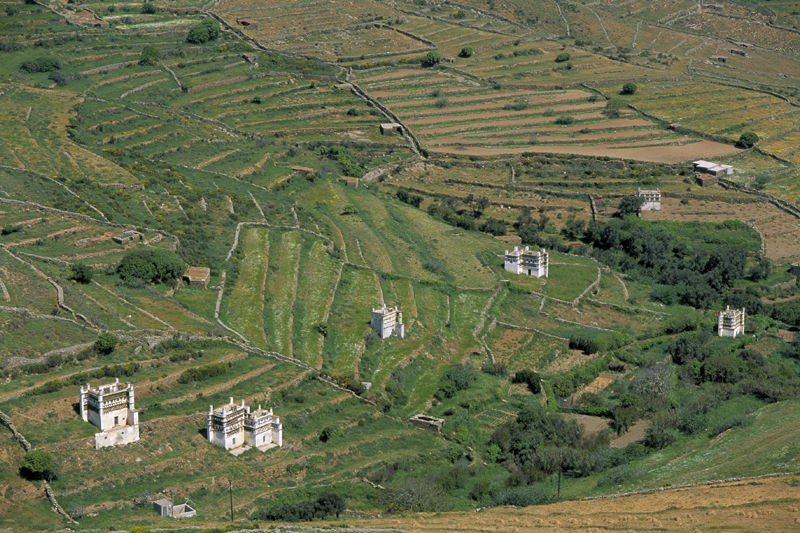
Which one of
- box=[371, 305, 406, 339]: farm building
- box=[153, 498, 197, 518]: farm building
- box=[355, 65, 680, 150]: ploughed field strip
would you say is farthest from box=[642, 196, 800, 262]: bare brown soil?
box=[153, 498, 197, 518]: farm building

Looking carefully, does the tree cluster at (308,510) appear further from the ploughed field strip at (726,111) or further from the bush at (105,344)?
the ploughed field strip at (726,111)

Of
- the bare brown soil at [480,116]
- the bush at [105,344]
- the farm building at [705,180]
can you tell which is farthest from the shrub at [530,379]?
the bare brown soil at [480,116]

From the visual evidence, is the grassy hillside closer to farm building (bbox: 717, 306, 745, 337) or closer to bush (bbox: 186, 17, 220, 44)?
bush (bbox: 186, 17, 220, 44)

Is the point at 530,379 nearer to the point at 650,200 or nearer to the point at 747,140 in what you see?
the point at 650,200

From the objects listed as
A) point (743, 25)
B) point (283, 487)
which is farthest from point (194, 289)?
point (743, 25)

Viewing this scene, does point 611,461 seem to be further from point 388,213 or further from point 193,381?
point 388,213
